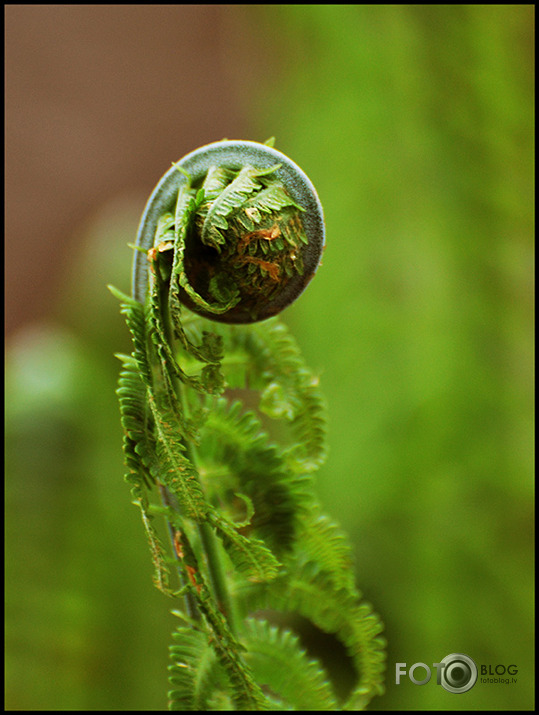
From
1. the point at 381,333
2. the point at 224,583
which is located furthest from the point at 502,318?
the point at 224,583

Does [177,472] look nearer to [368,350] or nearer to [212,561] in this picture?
[212,561]

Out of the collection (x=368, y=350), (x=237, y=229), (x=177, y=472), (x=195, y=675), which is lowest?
(x=195, y=675)

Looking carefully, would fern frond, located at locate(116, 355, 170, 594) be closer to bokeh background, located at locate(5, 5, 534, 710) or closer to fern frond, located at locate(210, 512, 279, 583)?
fern frond, located at locate(210, 512, 279, 583)

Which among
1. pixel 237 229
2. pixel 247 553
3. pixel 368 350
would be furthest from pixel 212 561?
pixel 368 350

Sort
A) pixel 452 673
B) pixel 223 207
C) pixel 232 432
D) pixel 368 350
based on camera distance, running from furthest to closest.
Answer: pixel 368 350 < pixel 452 673 < pixel 232 432 < pixel 223 207

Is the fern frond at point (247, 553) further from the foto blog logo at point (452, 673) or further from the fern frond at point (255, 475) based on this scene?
the foto blog logo at point (452, 673)

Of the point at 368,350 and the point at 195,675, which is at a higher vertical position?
the point at 368,350

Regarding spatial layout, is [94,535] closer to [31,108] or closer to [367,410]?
[367,410]

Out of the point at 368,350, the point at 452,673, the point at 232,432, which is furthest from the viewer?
the point at 368,350

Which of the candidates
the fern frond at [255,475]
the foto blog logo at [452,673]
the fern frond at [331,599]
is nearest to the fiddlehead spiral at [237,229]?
the fern frond at [255,475]
